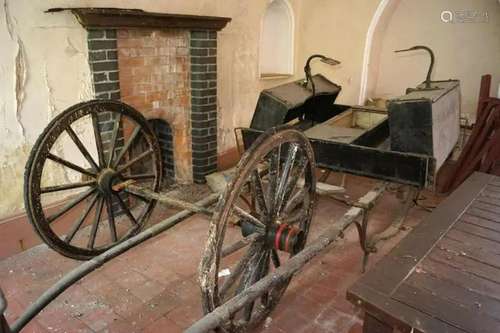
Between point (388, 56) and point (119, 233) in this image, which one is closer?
point (119, 233)

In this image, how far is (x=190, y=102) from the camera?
445 cm

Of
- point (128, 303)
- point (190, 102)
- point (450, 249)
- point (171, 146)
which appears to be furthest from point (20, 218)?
point (450, 249)

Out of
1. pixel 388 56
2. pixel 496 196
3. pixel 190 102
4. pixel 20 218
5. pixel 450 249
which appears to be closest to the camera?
pixel 450 249

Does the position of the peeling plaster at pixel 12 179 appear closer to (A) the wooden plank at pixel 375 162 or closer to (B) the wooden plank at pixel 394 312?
(A) the wooden plank at pixel 375 162

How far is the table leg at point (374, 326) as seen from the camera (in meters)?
1.51

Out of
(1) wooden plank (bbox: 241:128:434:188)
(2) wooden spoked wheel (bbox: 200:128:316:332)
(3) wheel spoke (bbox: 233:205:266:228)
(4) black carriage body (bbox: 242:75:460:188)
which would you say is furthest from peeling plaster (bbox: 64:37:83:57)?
(3) wheel spoke (bbox: 233:205:266:228)

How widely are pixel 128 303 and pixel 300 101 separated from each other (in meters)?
2.13

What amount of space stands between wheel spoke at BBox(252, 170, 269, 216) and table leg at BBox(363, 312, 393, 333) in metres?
0.76

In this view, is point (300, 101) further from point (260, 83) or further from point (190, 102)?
point (260, 83)

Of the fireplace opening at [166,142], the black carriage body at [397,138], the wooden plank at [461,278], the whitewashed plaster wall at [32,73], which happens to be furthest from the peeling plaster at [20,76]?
the wooden plank at [461,278]

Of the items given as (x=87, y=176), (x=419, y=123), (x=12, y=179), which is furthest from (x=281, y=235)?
(x=12, y=179)

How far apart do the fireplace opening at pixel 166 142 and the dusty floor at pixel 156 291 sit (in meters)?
1.23

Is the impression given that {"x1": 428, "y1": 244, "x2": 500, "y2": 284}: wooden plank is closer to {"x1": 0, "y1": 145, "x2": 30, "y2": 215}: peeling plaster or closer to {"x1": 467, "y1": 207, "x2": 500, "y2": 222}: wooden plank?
{"x1": 467, "y1": 207, "x2": 500, "y2": 222}: wooden plank

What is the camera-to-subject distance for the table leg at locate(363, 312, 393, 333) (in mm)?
1509
